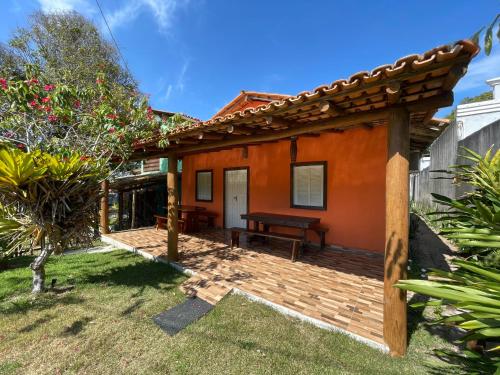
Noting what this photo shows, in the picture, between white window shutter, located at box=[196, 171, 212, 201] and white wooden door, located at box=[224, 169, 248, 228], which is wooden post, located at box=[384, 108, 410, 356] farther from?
white window shutter, located at box=[196, 171, 212, 201]

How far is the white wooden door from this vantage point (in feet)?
27.2

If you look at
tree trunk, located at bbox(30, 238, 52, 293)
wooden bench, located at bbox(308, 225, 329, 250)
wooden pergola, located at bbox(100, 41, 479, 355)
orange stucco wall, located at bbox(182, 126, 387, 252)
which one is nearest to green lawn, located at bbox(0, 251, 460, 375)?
tree trunk, located at bbox(30, 238, 52, 293)

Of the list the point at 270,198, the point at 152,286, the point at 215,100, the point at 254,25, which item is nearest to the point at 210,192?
the point at 270,198

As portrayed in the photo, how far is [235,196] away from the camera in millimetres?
8562

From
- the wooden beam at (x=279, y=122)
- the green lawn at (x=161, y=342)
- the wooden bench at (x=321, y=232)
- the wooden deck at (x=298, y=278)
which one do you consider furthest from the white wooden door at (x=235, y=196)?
the green lawn at (x=161, y=342)

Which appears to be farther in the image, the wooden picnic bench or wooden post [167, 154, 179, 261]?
the wooden picnic bench

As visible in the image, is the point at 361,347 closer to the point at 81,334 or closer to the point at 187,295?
the point at 187,295

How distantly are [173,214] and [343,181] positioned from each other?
421cm

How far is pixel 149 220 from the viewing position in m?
11.9

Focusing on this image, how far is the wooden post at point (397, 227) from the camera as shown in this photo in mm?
2490

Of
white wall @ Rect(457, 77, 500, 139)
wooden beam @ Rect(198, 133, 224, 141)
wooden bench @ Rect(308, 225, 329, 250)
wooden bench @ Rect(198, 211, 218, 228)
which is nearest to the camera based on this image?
wooden beam @ Rect(198, 133, 224, 141)

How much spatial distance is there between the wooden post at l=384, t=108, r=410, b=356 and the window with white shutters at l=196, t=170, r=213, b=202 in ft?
24.3

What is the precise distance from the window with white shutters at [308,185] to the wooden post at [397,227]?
3.79m

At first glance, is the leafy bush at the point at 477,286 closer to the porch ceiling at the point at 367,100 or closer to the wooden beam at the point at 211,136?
the porch ceiling at the point at 367,100
